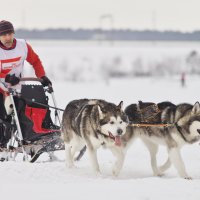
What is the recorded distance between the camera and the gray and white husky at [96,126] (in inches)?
202

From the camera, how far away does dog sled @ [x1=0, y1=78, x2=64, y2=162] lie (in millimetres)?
5719

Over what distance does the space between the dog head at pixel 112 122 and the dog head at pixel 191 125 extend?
515 millimetres

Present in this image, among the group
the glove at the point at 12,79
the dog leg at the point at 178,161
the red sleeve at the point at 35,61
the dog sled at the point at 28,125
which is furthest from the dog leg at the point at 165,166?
the glove at the point at 12,79

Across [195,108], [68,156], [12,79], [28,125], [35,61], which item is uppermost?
[35,61]

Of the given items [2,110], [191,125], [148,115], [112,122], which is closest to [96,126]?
[112,122]

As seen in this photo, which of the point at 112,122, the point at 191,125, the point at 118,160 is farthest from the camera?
the point at 118,160

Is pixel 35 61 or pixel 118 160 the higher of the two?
pixel 35 61

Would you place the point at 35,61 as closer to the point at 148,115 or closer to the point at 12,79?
the point at 12,79

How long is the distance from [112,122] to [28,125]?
1.03 m

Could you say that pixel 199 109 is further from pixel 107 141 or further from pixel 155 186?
pixel 155 186

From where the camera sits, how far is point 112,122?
5125 mm

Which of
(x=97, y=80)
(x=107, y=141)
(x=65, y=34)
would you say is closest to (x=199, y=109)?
(x=107, y=141)

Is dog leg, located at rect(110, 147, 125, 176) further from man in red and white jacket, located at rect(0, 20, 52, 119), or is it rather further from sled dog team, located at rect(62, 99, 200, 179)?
man in red and white jacket, located at rect(0, 20, 52, 119)

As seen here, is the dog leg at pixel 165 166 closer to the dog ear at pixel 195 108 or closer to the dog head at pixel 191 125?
the dog head at pixel 191 125
